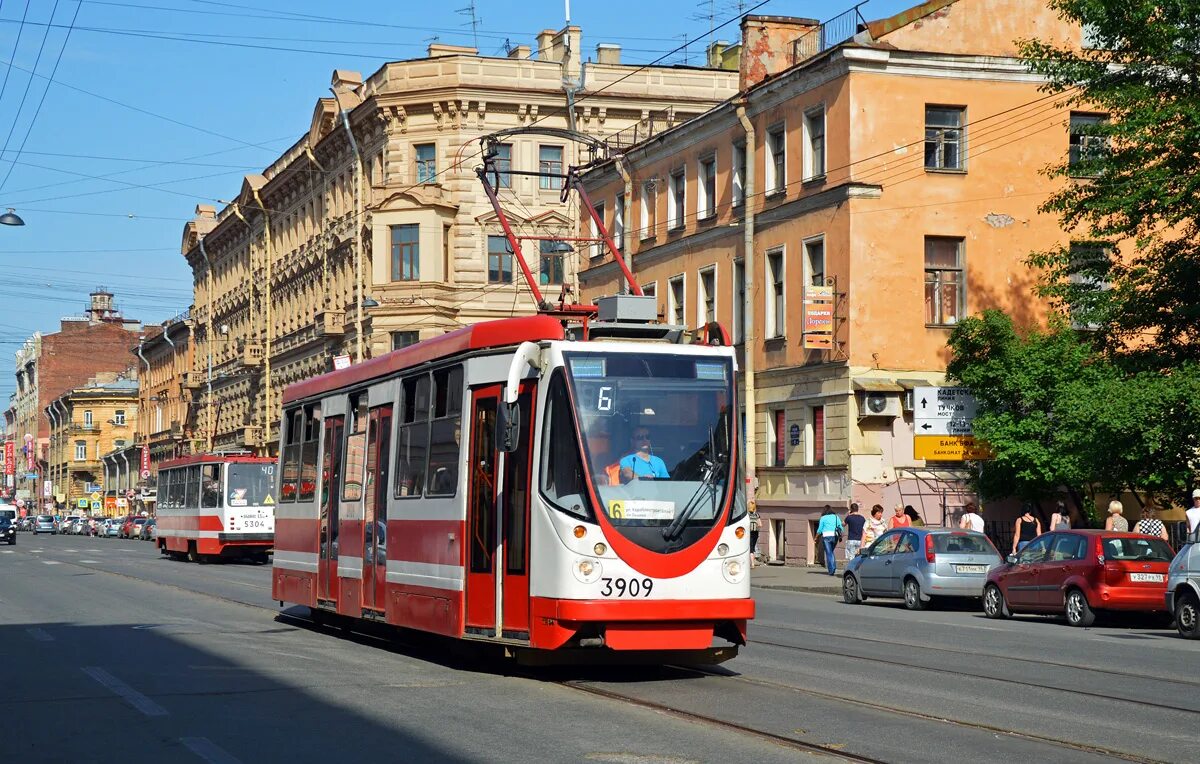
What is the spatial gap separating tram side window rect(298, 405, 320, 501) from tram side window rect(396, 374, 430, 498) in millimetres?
3383

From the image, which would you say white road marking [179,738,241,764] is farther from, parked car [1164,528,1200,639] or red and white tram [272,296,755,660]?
parked car [1164,528,1200,639]

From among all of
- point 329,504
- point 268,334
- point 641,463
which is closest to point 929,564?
point 329,504

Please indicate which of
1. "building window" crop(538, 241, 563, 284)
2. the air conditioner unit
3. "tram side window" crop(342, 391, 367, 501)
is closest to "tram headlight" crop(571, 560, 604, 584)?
"tram side window" crop(342, 391, 367, 501)

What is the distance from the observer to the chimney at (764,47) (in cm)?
4319

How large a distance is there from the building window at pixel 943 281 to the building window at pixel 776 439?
15.3ft

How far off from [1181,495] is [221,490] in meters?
26.2

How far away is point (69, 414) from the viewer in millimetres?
142250

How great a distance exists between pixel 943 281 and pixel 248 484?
2031 cm

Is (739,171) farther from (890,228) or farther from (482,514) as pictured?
(482,514)

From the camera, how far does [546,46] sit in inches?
2596

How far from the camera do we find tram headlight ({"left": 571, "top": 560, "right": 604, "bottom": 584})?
1327 cm

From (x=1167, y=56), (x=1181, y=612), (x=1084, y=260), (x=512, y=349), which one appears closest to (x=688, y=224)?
(x=1084, y=260)

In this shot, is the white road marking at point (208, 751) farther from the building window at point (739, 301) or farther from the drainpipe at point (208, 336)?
the drainpipe at point (208, 336)

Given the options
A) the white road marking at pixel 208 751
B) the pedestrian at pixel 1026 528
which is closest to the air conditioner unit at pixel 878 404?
the pedestrian at pixel 1026 528
